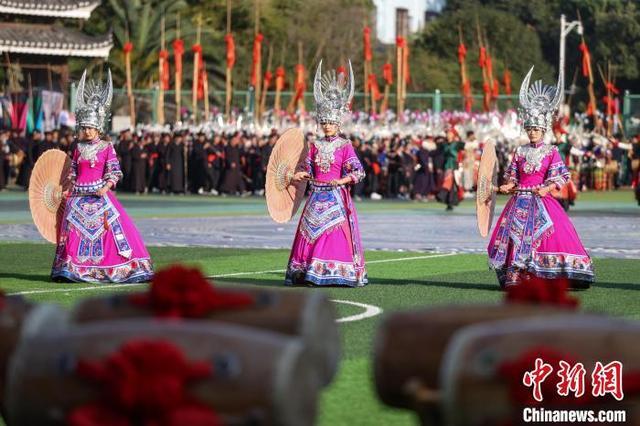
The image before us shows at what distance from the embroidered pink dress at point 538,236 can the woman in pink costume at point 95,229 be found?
333 cm

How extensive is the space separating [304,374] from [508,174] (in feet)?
34.4

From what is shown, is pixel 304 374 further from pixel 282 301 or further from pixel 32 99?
pixel 32 99

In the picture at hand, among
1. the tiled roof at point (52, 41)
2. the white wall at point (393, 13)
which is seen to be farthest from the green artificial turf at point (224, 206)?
the white wall at point (393, 13)

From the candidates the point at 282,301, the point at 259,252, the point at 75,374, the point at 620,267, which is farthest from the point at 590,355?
the point at 259,252

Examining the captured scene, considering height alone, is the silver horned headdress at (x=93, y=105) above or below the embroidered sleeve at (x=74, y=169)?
above

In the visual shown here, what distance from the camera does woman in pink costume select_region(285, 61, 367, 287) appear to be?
52.1ft

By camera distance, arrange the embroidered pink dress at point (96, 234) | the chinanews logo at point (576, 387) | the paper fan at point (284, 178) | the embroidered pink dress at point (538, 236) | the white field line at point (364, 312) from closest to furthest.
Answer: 1. the chinanews logo at point (576, 387)
2. the white field line at point (364, 312)
3. the embroidered pink dress at point (538, 236)
4. the embroidered pink dress at point (96, 234)
5. the paper fan at point (284, 178)

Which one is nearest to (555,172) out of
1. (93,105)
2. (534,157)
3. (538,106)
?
(534,157)

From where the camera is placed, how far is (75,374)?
561 centimetres

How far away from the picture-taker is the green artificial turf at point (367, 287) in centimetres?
931

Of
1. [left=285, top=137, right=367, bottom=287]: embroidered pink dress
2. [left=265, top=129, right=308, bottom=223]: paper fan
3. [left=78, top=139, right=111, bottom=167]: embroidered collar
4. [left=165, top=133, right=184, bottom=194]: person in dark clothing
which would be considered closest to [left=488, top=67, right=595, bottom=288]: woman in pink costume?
[left=285, top=137, right=367, bottom=287]: embroidered pink dress

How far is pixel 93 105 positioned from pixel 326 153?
2.32 m

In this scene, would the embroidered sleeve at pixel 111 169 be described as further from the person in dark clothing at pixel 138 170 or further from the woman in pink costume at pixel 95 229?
the person in dark clothing at pixel 138 170

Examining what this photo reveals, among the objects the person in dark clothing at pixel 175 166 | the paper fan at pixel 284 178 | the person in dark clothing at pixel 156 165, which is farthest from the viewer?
the person in dark clothing at pixel 156 165
